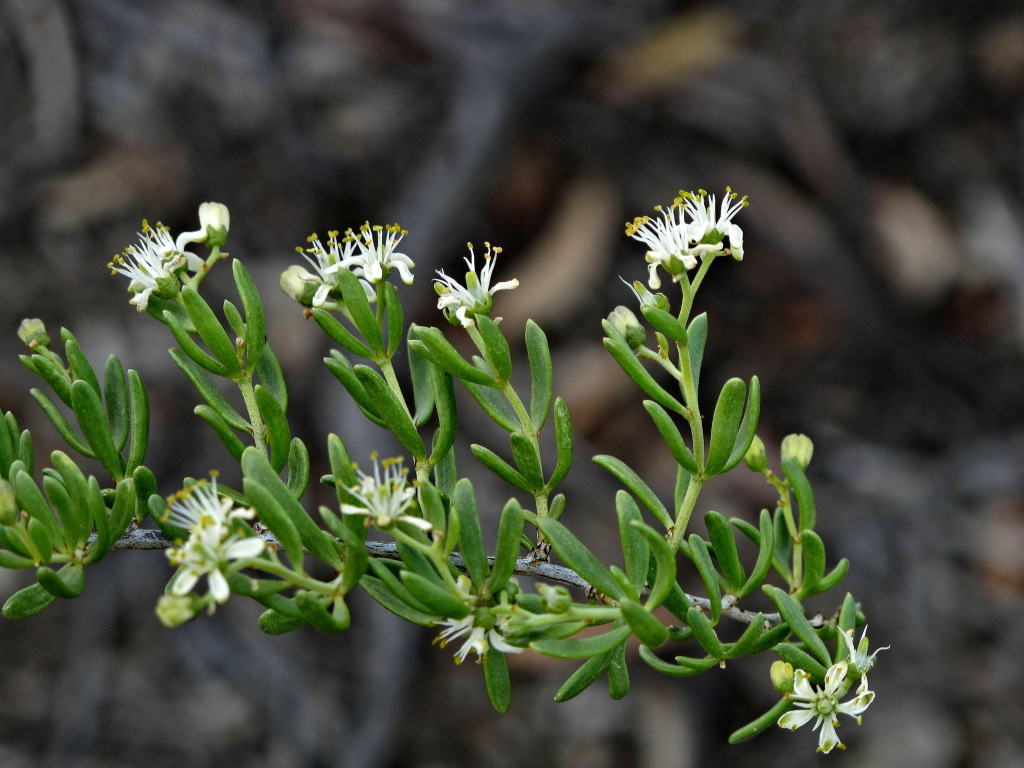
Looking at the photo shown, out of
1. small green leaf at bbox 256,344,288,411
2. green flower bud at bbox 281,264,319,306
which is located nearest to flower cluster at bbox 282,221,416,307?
green flower bud at bbox 281,264,319,306

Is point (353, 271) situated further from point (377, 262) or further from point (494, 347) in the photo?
point (494, 347)

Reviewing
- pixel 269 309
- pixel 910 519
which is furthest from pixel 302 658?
pixel 910 519

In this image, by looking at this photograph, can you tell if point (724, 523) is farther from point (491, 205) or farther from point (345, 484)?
point (491, 205)

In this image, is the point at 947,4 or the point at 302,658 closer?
the point at 302,658

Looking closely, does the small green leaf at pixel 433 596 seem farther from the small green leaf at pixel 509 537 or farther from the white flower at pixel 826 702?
the white flower at pixel 826 702

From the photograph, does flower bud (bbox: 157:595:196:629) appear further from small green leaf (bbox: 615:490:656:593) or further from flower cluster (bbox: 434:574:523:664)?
small green leaf (bbox: 615:490:656:593)
